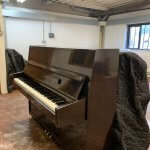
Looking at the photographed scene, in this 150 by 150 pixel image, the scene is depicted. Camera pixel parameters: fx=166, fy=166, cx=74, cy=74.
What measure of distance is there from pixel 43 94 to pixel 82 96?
0.50m

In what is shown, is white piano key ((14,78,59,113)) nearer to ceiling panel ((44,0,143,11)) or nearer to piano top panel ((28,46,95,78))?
piano top panel ((28,46,95,78))

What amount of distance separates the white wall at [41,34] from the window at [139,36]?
1257 millimetres

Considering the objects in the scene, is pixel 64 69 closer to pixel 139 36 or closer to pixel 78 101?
pixel 78 101

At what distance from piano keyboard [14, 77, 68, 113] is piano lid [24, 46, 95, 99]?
0.07 meters

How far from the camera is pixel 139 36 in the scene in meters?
5.87

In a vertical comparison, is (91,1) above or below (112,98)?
above

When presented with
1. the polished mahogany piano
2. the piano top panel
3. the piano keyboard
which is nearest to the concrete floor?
the polished mahogany piano

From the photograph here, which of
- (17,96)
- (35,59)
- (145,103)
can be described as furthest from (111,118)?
(17,96)

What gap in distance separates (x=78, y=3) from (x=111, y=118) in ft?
13.9

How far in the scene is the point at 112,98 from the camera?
4.86 ft

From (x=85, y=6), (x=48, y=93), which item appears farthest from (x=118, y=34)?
(x=48, y=93)

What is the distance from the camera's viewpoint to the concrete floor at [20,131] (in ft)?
6.65

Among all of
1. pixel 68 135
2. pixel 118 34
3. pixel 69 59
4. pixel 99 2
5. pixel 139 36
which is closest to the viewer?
pixel 69 59

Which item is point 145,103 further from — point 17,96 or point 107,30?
point 107,30
